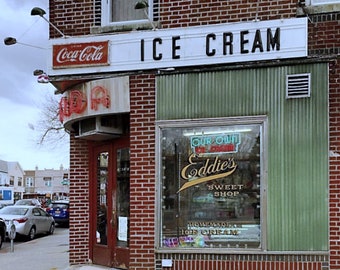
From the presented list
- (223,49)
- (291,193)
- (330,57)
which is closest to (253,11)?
(223,49)

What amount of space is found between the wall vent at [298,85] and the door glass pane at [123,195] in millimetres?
3418

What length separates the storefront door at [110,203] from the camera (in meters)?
10.5

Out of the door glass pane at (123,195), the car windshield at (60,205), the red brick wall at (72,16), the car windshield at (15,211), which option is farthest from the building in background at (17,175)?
the red brick wall at (72,16)

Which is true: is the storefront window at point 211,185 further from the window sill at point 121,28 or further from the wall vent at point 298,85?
the window sill at point 121,28

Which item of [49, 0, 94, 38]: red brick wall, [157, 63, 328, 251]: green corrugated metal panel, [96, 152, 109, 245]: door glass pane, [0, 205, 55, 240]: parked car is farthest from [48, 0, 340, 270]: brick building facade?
[0, 205, 55, 240]: parked car

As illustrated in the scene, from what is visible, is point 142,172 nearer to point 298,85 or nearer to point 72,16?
point 298,85

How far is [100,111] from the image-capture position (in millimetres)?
9719

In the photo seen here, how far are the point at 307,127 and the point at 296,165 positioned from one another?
2.10 ft

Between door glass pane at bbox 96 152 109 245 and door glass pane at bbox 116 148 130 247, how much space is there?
1.44 ft

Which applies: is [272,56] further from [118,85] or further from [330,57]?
[118,85]

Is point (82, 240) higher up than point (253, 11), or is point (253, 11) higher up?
point (253, 11)

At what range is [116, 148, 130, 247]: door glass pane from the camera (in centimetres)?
1040

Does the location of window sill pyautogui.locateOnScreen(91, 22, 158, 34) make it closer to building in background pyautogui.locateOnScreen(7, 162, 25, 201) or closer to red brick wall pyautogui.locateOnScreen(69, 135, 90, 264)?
red brick wall pyautogui.locateOnScreen(69, 135, 90, 264)

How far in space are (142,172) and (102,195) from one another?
205 cm
